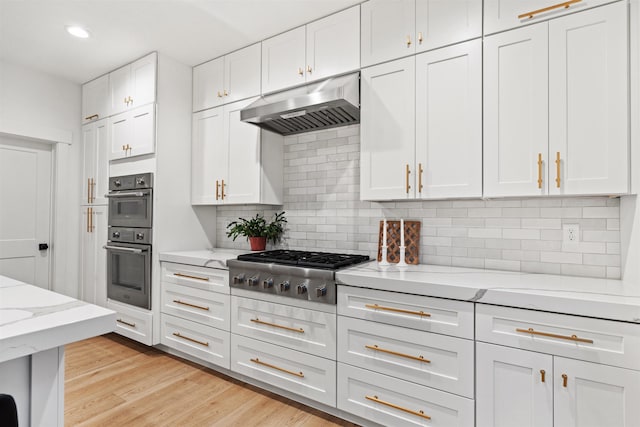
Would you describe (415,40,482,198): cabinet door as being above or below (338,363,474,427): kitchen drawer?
above

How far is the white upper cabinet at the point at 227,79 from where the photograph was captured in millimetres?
2959

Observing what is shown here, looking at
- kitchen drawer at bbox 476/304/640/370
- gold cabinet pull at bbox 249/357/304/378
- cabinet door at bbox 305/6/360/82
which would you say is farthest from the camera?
cabinet door at bbox 305/6/360/82

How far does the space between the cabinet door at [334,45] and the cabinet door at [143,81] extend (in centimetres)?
148

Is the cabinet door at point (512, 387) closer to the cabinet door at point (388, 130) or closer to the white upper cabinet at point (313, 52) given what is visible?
the cabinet door at point (388, 130)

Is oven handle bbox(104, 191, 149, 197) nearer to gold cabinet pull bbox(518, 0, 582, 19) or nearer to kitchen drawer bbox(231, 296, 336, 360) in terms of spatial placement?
kitchen drawer bbox(231, 296, 336, 360)

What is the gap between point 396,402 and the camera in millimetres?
1901

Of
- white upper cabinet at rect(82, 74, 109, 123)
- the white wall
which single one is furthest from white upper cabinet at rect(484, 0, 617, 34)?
the white wall

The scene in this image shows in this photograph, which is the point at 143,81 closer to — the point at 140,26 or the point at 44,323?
the point at 140,26

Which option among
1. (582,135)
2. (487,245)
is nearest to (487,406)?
(487,245)

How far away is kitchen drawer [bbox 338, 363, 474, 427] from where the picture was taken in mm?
1736

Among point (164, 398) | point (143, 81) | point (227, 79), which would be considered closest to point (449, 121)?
point (227, 79)

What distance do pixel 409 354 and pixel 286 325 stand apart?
0.82m

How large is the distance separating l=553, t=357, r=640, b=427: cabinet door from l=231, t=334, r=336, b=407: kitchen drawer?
113 cm

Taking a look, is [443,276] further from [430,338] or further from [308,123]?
[308,123]
